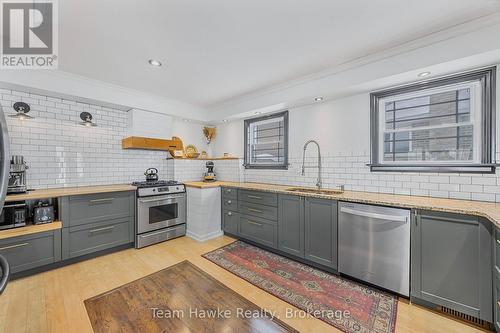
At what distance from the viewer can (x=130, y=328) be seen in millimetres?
1754

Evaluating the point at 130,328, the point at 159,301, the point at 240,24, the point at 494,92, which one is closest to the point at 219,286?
the point at 159,301

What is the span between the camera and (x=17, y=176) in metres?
2.66

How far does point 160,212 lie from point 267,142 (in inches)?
88.5

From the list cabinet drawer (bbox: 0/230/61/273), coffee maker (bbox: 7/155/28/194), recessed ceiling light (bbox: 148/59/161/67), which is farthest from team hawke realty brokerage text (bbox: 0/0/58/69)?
cabinet drawer (bbox: 0/230/61/273)

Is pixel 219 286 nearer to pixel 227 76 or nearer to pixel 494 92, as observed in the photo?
pixel 227 76

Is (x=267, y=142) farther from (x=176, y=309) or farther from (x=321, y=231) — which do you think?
(x=176, y=309)

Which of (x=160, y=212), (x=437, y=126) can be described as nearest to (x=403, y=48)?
(x=437, y=126)

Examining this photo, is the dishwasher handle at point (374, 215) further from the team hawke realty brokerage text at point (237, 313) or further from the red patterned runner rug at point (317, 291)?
the team hawke realty brokerage text at point (237, 313)

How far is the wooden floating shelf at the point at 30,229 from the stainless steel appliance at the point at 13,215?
0.06m

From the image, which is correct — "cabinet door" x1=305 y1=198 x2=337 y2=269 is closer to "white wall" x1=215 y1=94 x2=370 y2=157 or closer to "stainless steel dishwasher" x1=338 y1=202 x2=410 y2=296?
"stainless steel dishwasher" x1=338 y1=202 x2=410 y2=296

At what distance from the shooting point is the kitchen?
1.83m

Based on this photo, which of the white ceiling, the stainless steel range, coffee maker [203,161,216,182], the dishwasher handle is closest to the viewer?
the white ceiling

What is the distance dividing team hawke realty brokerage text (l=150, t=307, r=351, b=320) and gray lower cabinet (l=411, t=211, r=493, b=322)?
2.55 ft

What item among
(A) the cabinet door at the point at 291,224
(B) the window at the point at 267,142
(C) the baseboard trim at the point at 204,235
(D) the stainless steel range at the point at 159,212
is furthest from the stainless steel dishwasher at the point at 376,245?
(D) the stainless steel range at the point at 159,212
